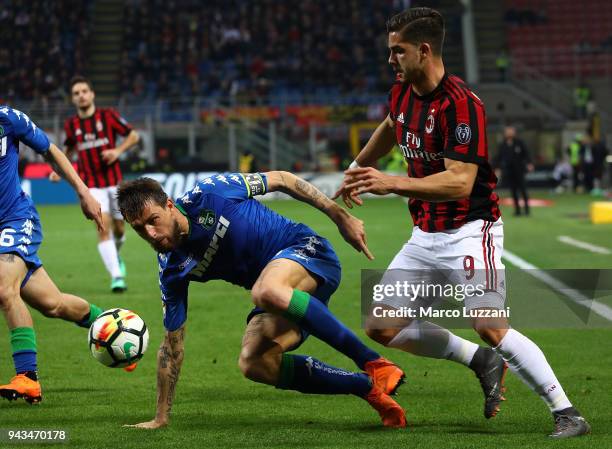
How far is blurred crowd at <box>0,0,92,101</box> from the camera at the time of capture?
36.7 metres

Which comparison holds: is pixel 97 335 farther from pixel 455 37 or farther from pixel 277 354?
pixel 455 37

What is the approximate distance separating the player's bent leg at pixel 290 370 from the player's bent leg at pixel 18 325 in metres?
1.50

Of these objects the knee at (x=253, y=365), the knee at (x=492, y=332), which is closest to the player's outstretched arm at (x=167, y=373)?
the knee at (x=253, y=365)

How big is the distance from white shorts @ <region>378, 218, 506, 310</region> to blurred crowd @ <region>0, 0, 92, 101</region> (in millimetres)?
30860

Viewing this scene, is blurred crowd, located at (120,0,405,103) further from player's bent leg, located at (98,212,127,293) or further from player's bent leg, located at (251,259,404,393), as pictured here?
player's bent leg, located at (251,259,404,393)

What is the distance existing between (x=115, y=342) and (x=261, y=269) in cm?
96

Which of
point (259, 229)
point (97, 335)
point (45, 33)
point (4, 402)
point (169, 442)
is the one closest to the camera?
point (169, 442)

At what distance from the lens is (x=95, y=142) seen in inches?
505

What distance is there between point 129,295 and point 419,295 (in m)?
6.38

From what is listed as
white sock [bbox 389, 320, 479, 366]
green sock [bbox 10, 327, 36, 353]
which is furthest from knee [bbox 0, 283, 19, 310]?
white sock [bbox 389, 320, 479, 366]

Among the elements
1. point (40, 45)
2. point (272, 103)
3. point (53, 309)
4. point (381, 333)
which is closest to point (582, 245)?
point (53, 309)

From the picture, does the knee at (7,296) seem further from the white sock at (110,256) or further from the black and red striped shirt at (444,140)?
the white sock at (110,256)

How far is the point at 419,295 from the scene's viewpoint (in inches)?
230

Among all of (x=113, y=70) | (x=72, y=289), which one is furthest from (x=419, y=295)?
(x=113, y=70)
